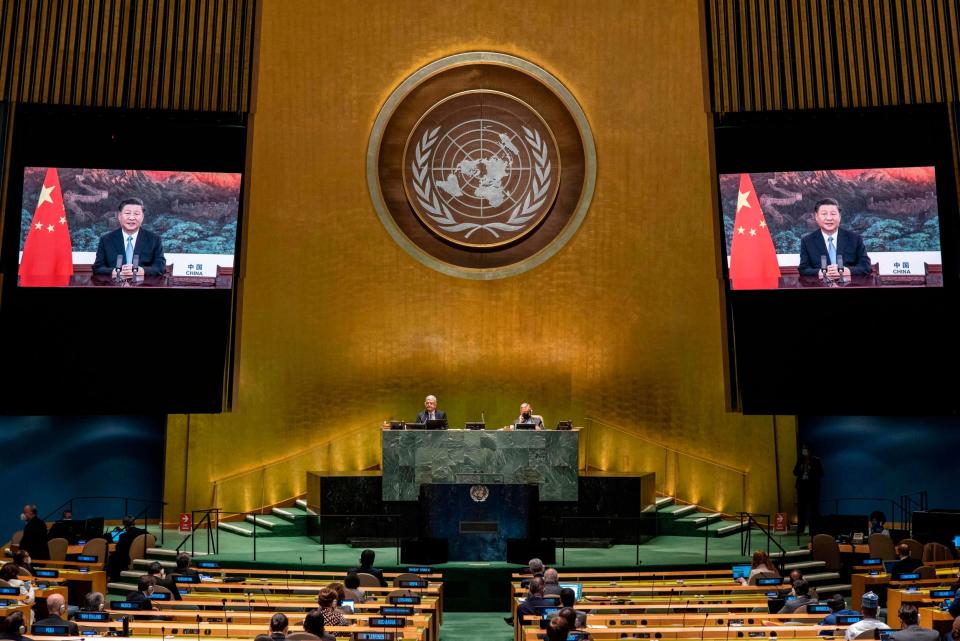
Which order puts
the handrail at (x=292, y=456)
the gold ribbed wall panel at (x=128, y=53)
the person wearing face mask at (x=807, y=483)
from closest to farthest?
the person wearing face mask at (x=807, y=483) < the gold ribbed wall panel at (x=128, y=53) < the handrail at (x=292, y=456)

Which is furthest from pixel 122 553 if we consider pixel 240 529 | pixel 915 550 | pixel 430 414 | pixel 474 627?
pixel 915 550

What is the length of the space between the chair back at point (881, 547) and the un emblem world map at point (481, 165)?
662 centimetres

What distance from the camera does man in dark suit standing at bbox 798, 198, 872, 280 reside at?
15219 mm

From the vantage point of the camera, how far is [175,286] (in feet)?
50.9

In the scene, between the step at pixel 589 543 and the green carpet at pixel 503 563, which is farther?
the step at pixel 589 543

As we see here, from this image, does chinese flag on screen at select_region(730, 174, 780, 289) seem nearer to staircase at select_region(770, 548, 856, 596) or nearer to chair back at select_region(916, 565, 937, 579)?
staircase at select_region(770, 548, 856, 596)

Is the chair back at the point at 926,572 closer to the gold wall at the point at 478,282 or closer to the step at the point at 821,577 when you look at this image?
the step at the point at 821,577

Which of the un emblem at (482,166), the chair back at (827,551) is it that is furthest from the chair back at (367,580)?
the un emblem at (482,166)

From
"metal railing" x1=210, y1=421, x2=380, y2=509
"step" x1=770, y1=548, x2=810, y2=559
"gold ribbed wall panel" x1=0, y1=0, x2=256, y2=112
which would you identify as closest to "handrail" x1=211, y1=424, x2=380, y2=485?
"metal railing" x1=210, y1=421, x2=380, y2=509

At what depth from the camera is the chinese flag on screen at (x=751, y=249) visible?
15.4m

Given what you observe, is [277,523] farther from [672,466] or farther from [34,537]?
[672,466]

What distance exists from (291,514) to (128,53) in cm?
668

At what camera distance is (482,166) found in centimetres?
1725

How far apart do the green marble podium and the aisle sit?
2014 millimetres
